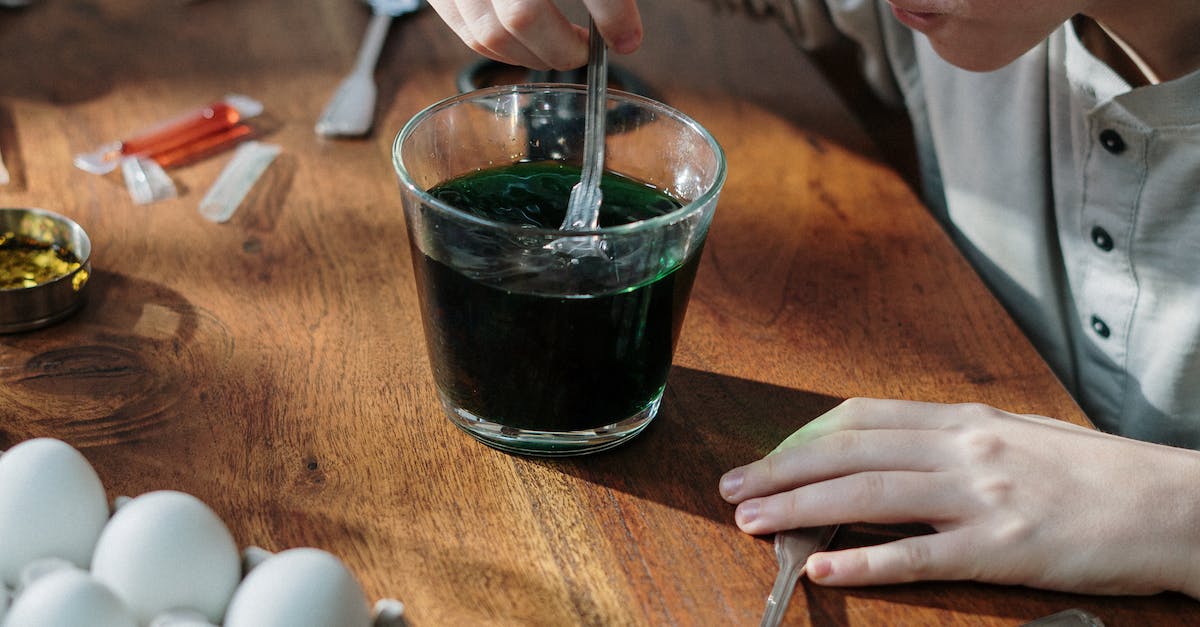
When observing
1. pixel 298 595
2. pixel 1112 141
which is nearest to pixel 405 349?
pixel 298 595

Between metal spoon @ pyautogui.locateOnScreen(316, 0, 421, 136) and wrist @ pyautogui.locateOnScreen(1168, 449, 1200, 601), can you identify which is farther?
metal spoon @ pyautogui.locateOnScreen(316, 0, 421, 136)

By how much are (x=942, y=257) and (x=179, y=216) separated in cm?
60

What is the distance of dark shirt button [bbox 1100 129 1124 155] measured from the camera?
87 cm

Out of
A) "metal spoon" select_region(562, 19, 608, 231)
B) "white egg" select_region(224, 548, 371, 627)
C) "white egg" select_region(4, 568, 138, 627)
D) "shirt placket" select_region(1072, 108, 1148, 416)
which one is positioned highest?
"metal spoon" select_region(562, 19, 608, 231)

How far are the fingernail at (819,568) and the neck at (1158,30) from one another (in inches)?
20.9

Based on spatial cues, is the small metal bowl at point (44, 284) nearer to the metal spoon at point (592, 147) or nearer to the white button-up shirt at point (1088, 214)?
the metal spoon at point (592, 147)

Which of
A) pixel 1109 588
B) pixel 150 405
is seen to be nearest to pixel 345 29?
pixel 150 405

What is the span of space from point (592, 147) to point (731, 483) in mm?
209

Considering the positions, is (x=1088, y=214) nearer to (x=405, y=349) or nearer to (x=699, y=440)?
(x=699, y=440)

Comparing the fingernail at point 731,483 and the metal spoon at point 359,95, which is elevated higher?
the metal spoon at point 359,95

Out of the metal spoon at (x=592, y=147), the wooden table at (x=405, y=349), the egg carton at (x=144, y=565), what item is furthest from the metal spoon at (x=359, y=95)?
the egg carton at (x=144, y=565)

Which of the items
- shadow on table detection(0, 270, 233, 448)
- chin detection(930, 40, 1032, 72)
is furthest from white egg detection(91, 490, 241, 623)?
chin detection(930, 40, 1032, 72)

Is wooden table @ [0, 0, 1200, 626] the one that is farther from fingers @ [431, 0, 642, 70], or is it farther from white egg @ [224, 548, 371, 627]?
fingers @ [431, 0, 642, 70]

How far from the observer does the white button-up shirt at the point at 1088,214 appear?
85 centimetres
